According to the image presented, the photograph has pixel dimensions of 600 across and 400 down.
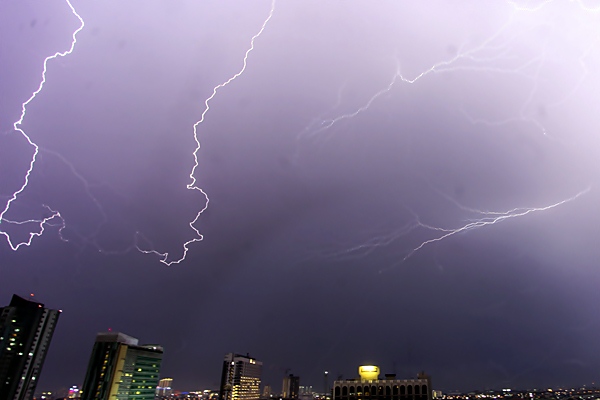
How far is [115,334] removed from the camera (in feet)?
227

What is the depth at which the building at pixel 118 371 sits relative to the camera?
211 feet

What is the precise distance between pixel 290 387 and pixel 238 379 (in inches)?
2327

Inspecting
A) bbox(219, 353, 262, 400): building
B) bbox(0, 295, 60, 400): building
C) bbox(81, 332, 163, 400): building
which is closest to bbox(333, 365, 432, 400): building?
bbox(81, 332, 163, 400): building

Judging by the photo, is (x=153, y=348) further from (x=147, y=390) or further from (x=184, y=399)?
(x=184, y=399)

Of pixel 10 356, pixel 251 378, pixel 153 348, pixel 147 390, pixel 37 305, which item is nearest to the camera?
pixel 10 356

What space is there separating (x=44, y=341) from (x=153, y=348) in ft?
73.6

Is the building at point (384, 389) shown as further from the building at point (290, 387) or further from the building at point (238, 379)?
the building at point (290, 387)

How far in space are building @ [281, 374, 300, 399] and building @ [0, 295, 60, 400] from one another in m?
119

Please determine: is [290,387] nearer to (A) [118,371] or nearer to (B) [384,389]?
(A) [118,371]

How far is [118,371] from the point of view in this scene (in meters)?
67.5

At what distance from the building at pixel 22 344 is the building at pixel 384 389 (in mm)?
44104

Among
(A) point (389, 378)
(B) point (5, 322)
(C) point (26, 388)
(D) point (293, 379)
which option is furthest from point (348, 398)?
(D) point (293, 379)

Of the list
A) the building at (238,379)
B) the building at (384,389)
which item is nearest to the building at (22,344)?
the building at (384,389)

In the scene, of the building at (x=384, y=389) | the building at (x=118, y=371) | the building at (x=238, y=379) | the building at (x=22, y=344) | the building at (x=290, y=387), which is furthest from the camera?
the building at (x=290, y=387)
